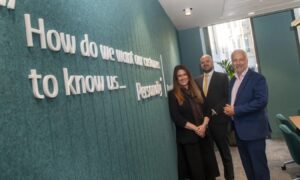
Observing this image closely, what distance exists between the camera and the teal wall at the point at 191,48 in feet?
20.0

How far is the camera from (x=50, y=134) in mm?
959

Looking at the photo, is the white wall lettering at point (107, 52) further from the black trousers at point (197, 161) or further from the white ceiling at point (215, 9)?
the white ceiling at point (215, 9)

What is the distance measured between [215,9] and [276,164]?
2.62 m

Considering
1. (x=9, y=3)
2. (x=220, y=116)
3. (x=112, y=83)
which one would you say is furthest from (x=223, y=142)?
(x=9, y=3)

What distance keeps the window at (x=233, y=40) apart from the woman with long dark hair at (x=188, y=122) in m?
3.07

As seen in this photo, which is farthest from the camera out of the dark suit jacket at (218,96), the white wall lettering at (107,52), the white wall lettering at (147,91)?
the dark suit jacket at (218,96)

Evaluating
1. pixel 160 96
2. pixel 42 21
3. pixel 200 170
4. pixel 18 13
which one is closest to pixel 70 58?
pixel 42 21

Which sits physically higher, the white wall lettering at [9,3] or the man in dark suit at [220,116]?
the white wall lettering at [9,3]

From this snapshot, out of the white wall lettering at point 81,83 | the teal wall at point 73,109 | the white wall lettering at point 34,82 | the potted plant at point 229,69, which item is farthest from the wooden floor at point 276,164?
the white wall lettering at point 34,82

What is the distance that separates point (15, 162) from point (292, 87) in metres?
6.14

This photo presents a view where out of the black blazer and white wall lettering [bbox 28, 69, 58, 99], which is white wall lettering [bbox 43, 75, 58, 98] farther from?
the black blazer

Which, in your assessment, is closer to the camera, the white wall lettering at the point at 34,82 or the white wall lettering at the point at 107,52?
the white wall lettering at the point at 34,82

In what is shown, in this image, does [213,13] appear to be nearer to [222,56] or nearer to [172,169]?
[222,56]

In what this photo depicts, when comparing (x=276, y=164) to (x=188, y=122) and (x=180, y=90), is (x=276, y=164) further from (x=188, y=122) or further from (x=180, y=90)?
(x=180, y=90)
